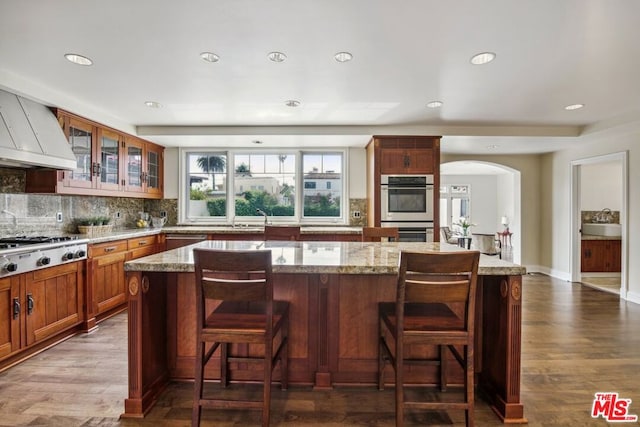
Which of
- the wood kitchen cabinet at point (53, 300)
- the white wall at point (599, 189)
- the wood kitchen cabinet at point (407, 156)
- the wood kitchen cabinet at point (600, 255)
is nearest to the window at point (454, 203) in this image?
the white wall at point (599, 189)

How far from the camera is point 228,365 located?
7.29 ft

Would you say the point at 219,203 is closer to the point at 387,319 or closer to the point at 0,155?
the point at 0,155

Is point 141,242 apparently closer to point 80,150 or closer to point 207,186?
point 80,150

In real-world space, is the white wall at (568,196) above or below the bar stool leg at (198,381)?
above

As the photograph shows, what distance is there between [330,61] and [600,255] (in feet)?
20.2

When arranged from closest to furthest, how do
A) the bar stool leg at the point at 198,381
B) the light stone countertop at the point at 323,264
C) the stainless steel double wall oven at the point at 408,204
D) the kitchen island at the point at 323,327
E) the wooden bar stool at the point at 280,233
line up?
the bar stool leg at the point at 198,381
the light stone countertop at the point at 323,264
the kitchen island at the point at 323,327
the wooden bar stool at the point at 280,233
the stainless steel double wall oven at the point at 408,204

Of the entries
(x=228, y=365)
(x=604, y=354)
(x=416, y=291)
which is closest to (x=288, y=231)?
(x=228, y=365)

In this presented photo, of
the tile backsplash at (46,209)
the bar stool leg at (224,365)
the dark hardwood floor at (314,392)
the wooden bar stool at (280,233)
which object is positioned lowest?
the dark hardwood floor at (314,392)

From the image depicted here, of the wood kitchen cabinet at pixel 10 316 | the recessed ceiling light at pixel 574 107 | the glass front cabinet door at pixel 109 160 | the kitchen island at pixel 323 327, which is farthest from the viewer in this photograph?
the glass front cabinet door at pixel 109 160

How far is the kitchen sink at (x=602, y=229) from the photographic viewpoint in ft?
19.3

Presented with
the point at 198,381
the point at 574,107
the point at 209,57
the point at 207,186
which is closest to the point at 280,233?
the point at 209,57

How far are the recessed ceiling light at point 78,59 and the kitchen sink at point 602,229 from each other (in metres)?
7.84

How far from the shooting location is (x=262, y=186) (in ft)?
18.0

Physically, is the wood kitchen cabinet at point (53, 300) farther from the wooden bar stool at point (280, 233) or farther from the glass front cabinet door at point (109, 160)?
the wooden bar stool at point (280, 233)
